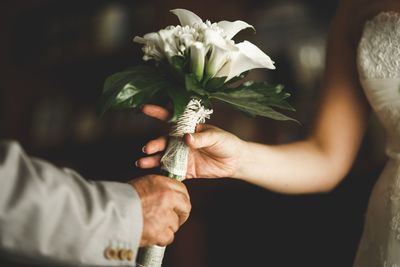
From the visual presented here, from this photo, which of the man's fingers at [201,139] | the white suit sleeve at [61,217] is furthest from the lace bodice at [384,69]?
the white suit sleeve at [61,217]

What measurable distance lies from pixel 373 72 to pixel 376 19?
0.44 feet

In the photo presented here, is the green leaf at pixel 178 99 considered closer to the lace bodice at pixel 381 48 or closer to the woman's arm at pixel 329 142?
the woman's arm at pixel 329 142

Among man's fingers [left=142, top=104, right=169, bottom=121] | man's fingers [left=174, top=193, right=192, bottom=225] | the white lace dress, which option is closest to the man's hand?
man's fingers [left=174, top=193, right=192, bottom=225]

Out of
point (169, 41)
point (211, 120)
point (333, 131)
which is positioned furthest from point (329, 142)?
point (211, 120)

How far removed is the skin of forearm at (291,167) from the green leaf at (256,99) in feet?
0.72

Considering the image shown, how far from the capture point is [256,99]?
0.93 meters

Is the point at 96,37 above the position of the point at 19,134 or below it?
above

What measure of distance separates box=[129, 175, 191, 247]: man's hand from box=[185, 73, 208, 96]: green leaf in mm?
174

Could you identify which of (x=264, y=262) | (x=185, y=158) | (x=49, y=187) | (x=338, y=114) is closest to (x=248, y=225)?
(x=264, y=262)

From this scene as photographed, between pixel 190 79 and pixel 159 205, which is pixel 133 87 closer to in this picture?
pixel 190 79

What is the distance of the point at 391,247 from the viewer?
3.55 ft

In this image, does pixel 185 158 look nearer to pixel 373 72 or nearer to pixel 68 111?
pixel 373 72

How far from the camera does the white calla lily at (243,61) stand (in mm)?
886

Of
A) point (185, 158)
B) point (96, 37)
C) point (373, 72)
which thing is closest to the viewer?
point (185, 158)
